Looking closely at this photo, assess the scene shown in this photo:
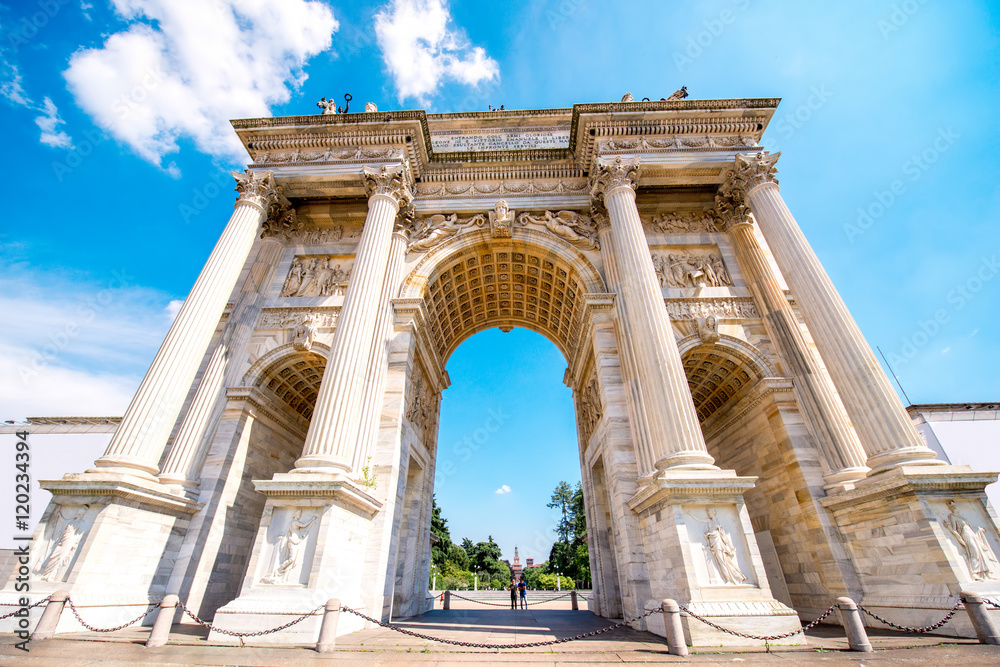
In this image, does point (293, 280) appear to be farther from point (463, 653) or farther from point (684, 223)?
point (684, 223)

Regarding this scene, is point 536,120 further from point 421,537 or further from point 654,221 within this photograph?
point 421,537

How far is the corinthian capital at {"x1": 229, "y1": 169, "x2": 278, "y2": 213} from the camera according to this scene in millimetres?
16109

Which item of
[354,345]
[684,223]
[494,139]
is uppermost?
[494,139]

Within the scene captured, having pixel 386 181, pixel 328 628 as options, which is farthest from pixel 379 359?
pixel 328 628

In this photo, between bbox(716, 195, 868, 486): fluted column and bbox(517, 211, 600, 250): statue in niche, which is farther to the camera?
bbox(517, 211, 600, 250): statue in niche

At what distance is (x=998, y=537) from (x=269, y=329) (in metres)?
20.4

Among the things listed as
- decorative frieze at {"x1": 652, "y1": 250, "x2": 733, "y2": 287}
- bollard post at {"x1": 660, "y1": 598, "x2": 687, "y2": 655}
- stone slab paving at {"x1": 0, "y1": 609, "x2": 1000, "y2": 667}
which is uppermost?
decorative frieze at {"x1": 652, "y1": 250, "x2": 733, "y2": 287}

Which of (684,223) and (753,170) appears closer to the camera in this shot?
(753,170)

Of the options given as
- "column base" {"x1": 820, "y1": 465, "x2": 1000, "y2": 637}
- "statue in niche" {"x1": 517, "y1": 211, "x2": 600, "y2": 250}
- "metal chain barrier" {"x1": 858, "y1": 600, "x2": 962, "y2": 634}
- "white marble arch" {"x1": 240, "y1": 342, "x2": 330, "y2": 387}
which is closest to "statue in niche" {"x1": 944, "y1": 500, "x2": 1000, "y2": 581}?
"column base" {"x1": 820, "y1": 465, "x2": 1000, "y2": 637}

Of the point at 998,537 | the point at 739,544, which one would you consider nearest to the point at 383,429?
the point at 739,544

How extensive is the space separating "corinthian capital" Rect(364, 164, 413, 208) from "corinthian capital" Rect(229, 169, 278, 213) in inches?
152

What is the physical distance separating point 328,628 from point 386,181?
14331 millimetres

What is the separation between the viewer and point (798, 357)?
1370cm

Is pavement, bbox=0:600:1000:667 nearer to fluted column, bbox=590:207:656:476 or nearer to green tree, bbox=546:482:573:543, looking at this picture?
fluted column, bbox=590:207:656:476
